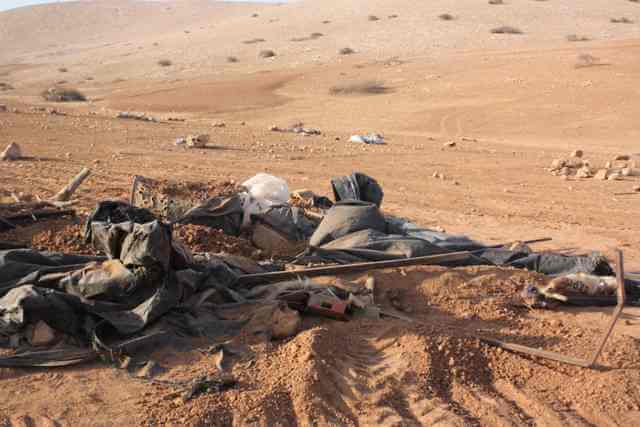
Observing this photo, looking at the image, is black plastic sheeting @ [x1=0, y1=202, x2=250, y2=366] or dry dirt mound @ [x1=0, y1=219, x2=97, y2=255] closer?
black plastic sheeting @ [x1=0, y1=202, x2=250, y2=366]

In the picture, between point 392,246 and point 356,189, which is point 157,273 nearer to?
point 392,246

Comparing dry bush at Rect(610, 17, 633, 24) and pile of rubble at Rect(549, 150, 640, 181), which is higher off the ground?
pile of rubble at Rect(549, 150, 640, 181)

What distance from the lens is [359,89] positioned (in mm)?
23344

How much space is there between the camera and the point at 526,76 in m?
22.8

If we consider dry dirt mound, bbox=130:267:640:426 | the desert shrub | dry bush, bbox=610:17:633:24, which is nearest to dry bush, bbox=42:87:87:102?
the desert shrub

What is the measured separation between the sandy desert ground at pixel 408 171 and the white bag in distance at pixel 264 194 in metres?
1.66

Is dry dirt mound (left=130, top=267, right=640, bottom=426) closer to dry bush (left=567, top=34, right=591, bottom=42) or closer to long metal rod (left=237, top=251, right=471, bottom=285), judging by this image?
long metal rod (left=237, top=251, right=471, bottom=285)

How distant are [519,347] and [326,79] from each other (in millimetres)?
22415

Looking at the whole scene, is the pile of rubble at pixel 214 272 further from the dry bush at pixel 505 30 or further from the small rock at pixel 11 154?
the dry bush at pixel 505 30

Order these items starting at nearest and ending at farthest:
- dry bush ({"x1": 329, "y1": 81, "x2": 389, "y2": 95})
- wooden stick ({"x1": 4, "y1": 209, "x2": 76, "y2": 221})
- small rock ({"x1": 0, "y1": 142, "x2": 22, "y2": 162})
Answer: wooden stick ({"x1": 4, "y1": 209, "x2": 76, "y2": 221}) → small rock ({"x1": 0, "y1": 142, "x2": 22, "y2": 162}) → dry bush ({"x1": 329, "y1": 81, "x2": 389, "y2": 95})

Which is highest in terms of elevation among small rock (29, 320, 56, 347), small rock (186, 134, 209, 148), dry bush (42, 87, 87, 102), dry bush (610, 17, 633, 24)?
small rock (29, 320, 56, 347)

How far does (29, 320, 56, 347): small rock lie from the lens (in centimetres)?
396

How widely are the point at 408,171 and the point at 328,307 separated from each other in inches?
276

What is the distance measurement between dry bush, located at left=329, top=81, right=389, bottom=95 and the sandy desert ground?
373mm
